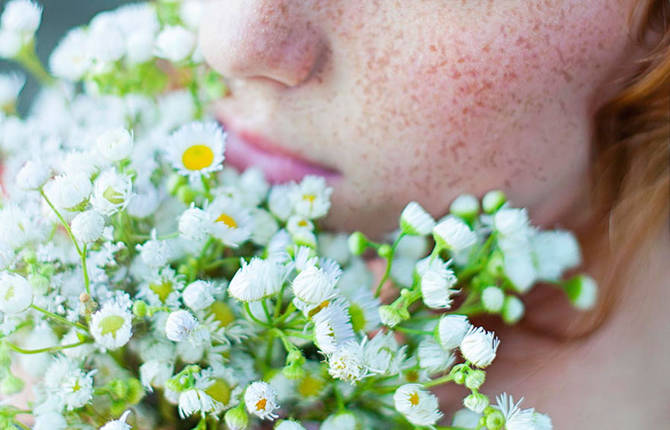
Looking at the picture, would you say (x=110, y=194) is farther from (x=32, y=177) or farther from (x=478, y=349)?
(x=478, y=349)

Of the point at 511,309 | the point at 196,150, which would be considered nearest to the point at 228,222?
the point at 196,150

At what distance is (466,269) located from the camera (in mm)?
779

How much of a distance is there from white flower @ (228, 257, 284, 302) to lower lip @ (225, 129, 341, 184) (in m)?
Result: 0.25

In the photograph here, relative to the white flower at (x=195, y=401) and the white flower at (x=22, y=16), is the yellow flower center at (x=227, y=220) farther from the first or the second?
the white flower at (x=22, y=16)

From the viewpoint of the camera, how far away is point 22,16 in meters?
0.84

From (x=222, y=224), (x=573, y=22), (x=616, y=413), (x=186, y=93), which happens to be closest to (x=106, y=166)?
(x=222, y=224)

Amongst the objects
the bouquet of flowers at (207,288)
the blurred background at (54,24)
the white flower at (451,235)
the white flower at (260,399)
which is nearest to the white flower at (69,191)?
the bouquet of flowers at (207,288)

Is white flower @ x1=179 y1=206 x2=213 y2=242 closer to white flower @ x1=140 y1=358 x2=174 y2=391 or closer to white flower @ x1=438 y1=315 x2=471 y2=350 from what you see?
white flower @ x1=140 y1=358 x2=174 y2=391

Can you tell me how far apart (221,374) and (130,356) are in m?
0.12

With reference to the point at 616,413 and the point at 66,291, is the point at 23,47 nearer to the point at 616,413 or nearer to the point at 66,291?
the point at 66,291

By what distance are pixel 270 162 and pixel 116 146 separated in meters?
0.24

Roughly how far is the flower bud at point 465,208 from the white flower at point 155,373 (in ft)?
1.17

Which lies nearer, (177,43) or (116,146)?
(116,146)

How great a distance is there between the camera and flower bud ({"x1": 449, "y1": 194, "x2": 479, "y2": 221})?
786 mm
